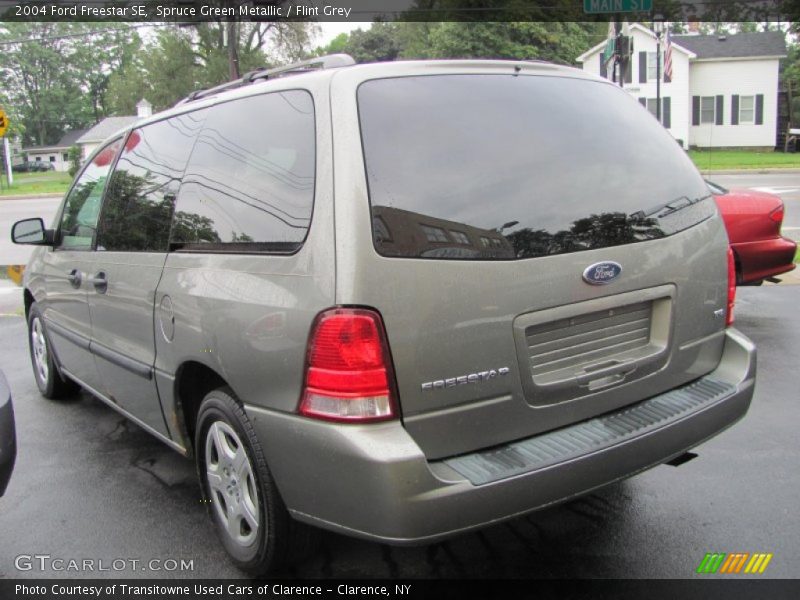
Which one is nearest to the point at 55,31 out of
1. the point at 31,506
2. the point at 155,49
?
the point at 155,49

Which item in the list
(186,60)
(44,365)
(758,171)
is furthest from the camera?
(186,60)

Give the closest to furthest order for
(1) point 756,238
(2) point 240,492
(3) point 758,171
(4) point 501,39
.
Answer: (2) point 240,492 → (1) point 756,238 → (3) point 758,171 → (4) point 501,39

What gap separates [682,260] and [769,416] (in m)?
2.12

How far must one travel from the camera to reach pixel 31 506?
351 cm

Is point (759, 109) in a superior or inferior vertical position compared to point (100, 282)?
superior

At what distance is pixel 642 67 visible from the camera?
36312mm

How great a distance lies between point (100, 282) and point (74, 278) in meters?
0.50

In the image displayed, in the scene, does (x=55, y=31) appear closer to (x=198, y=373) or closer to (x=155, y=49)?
(x=155, y=49)

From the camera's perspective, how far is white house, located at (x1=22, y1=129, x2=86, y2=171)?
3211 inches

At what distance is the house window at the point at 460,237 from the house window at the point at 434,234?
0.03 m

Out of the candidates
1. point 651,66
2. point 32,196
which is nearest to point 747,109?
point 651,66

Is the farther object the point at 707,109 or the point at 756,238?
the point at 707,109

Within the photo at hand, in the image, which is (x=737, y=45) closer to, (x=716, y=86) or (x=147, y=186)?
(x=716, y=86)

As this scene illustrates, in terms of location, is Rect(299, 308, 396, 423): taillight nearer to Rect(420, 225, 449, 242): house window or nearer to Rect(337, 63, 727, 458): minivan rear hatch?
Rect(337, 63, 727, 458): minivan rear hatch
